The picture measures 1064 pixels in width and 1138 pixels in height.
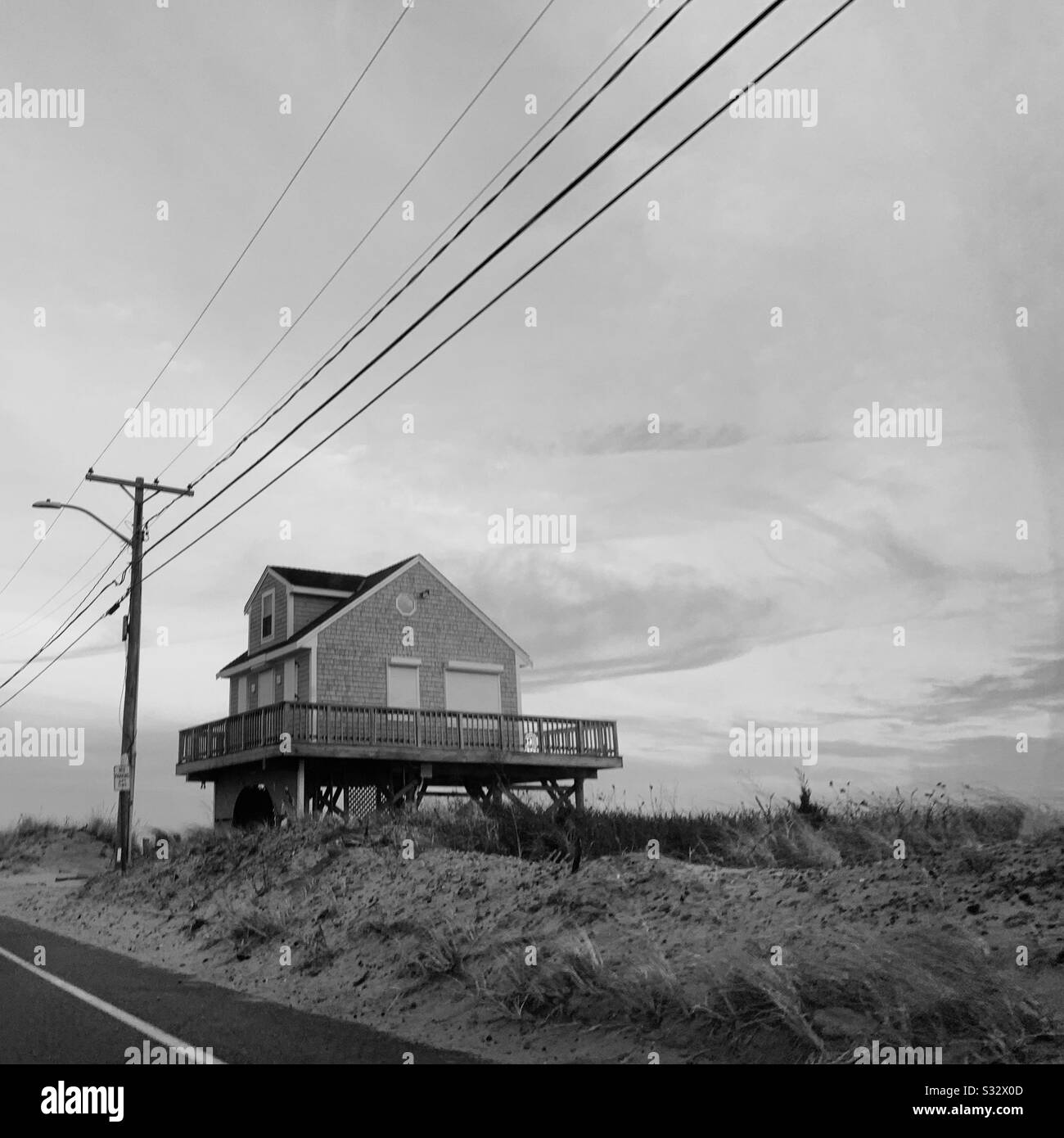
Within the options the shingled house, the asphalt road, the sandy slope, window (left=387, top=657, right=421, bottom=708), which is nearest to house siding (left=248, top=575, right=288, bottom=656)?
the shingled house

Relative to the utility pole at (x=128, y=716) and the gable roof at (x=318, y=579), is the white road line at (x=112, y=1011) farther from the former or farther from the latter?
the gable roof at (x=318, y=579)

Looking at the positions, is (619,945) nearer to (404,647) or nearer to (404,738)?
(404,738)

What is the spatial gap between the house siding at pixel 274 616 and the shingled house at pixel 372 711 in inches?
2.5

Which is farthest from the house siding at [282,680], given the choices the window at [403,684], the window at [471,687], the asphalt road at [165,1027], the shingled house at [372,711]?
the asphalt road at [165,1027]

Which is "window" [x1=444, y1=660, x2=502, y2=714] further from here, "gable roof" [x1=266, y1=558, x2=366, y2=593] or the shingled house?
"gable roof" [x1=266, y1=558, x2=366, y2=593]

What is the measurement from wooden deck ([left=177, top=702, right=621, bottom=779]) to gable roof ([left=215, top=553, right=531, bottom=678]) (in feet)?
10.2

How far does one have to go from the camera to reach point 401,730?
3136cm

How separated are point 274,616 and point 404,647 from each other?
5.03 m

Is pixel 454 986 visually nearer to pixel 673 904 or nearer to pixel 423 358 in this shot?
pixel 673 904

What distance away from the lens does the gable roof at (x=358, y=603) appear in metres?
34.4

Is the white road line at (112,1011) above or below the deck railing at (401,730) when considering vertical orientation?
below

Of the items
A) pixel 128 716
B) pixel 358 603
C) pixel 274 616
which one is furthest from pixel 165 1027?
A: pixel 274 616
